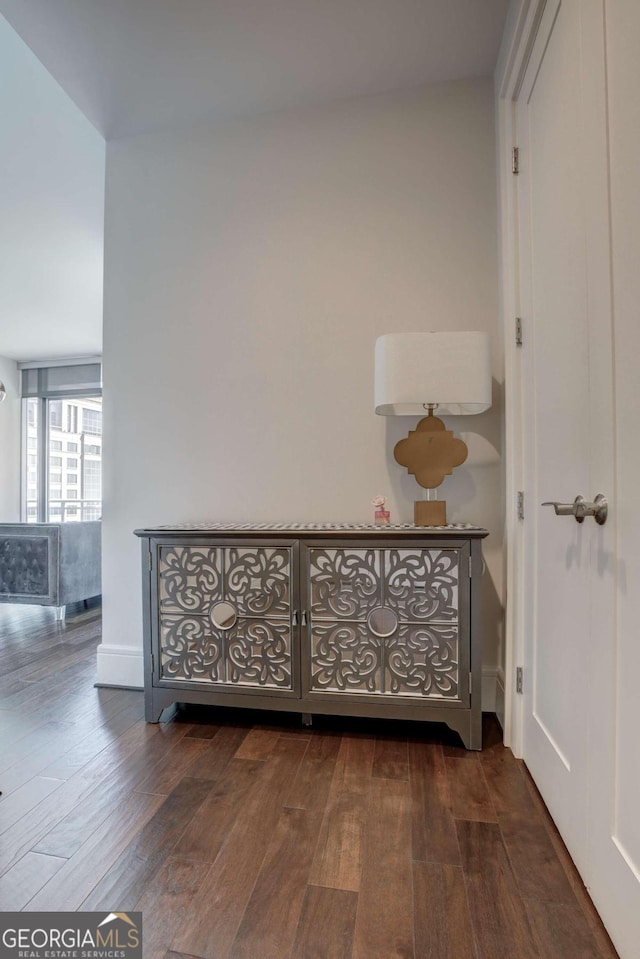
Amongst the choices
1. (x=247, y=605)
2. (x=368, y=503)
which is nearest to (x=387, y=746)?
(x=247, y=605)

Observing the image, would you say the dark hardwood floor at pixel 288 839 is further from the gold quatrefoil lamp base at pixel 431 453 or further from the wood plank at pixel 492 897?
the gold quatrefoil lamp base at pixel 431 453

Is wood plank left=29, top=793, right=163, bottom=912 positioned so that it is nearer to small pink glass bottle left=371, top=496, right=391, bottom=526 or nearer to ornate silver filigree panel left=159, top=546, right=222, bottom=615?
ornate silver filigree panel left=159, top=546, right=222, bottom=615

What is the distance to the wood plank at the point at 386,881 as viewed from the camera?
101cm

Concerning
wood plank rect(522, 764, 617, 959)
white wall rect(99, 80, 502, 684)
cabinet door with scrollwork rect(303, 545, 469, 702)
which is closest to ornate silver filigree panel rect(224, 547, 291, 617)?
cabinet door with scrollwork rect(303, 545, 469, 702)

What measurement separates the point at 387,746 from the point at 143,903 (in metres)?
0.98

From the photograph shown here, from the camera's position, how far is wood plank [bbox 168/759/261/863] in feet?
4.23

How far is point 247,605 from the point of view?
198 centimetres

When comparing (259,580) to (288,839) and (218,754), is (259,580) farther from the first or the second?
(288,839)

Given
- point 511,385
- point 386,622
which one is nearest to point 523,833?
point 386,622

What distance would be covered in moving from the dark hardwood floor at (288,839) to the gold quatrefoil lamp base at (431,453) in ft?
3.12

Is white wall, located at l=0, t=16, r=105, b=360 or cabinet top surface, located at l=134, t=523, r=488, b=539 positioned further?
white wall, located at l=0, t=16, r=105, b=360

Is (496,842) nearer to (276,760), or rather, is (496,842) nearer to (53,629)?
(276,760)

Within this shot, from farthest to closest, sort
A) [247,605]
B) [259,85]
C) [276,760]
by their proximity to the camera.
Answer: [259,85] → [247,605] → [276,760]

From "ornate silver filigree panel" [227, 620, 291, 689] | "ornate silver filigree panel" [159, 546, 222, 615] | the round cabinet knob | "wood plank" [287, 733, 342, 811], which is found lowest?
"wood plank" [287, 733, 342, 811]
